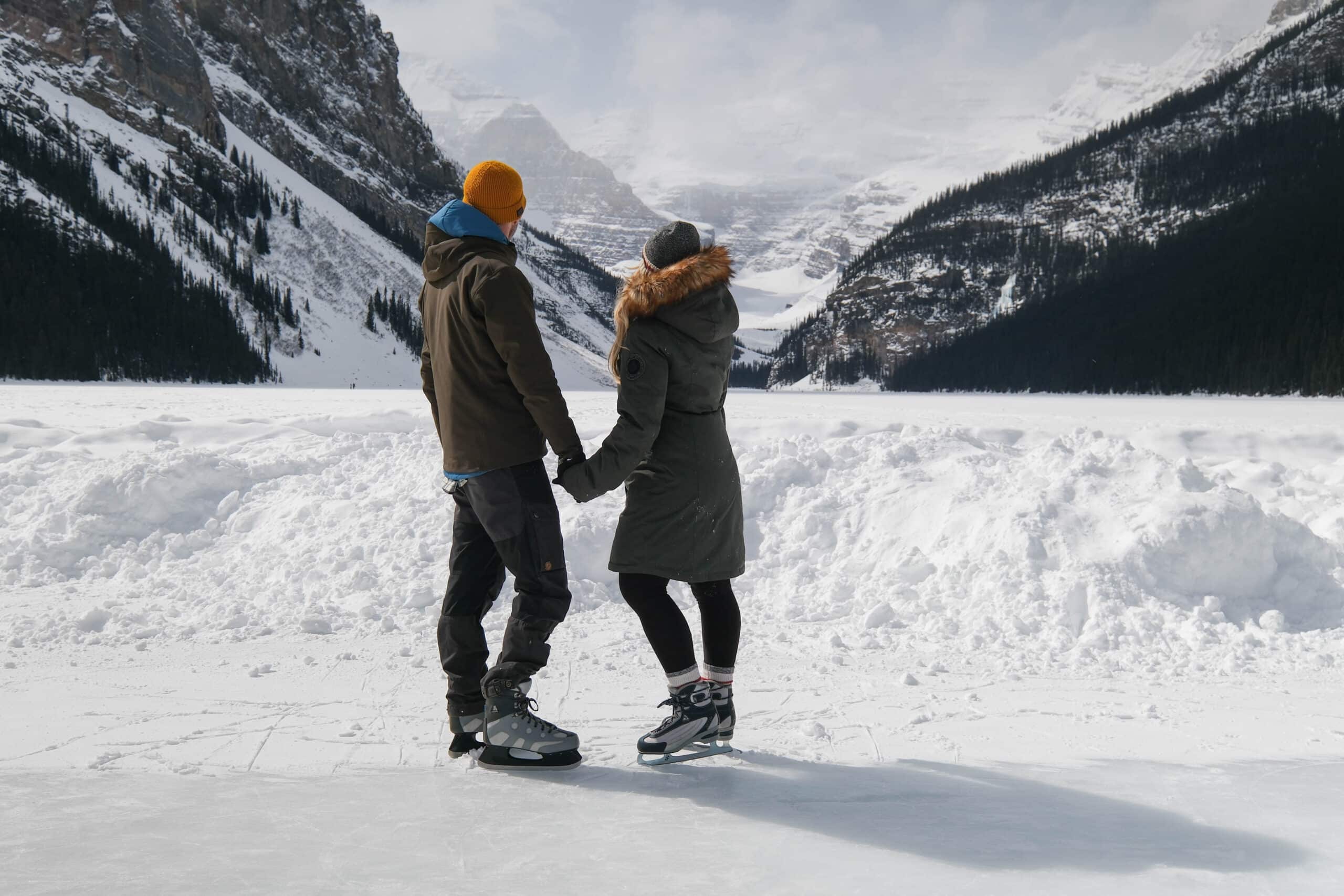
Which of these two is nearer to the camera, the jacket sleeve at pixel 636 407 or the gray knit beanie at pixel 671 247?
the jacket sleeve at pixel 636 407

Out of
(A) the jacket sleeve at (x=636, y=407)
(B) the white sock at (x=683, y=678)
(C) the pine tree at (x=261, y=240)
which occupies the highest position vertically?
(C) the pine tree at (x=261, y=240)

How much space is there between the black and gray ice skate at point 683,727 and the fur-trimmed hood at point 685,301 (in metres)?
1.56

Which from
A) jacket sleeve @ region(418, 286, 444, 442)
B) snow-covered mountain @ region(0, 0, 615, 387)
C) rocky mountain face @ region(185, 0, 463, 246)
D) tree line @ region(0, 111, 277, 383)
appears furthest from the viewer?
rocky mountain face @ region(185, 0, 463, 246)

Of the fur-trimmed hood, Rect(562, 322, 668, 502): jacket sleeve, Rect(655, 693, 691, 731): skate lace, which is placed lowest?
Rect(655, 693, 691, 731): skate lace

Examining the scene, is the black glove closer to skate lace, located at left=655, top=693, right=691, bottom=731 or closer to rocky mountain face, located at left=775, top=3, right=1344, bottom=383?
skate lace, located at left=655, top=693, right=691, bottom=731

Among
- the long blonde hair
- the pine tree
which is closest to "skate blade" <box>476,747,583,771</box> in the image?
the long blonde hair

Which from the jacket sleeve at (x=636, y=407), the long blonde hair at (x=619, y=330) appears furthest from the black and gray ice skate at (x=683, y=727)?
the long blonde hair at (x=619, y=330)

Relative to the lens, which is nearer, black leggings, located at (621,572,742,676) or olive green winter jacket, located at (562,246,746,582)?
olive green winter jacket, located at (562,246,746,582)

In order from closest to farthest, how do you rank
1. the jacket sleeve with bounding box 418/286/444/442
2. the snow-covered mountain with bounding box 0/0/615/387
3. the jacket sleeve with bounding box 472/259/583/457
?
the jacket sleeve with bounding box 472/259/583/457
the jacket sleeve with bounding box 418/286/444/442
the snow-covered mountain with bounding box 0/0/615/387

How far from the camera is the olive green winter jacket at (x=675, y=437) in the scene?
3.85m

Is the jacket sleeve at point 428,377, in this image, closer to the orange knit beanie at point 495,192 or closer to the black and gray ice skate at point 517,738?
the orange knit beanie at point 495,192

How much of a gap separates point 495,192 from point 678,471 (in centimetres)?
144

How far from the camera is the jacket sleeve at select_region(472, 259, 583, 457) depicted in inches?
145

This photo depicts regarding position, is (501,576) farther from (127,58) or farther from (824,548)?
(127,58)
